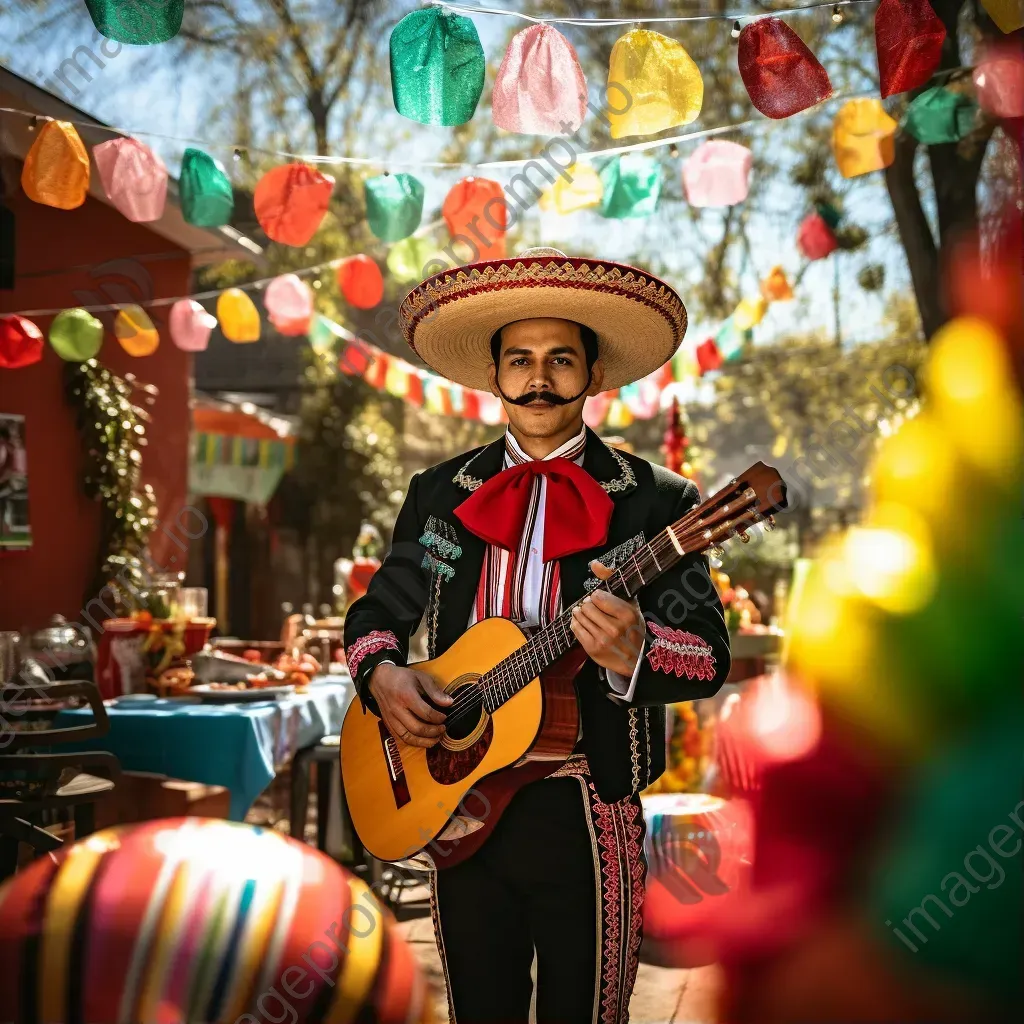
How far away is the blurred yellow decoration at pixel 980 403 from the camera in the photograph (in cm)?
51

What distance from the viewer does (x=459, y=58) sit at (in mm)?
3441

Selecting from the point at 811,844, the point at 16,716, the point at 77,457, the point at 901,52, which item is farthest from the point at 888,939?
the point at 77,457

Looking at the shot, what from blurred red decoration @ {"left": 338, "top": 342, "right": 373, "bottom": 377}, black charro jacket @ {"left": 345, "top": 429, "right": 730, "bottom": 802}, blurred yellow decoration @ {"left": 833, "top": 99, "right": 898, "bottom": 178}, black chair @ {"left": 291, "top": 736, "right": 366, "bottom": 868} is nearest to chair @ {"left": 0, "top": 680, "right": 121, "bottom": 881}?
black chair @ {"left": 291, "top": 736, "right": 366, "bottom": 868}

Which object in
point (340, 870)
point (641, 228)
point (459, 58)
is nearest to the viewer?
point (340, 870)

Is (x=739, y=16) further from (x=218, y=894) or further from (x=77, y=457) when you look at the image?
(x=77, y=457)

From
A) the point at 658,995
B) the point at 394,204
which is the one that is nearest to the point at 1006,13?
the point at 394,204

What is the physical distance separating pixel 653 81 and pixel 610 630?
233 cm

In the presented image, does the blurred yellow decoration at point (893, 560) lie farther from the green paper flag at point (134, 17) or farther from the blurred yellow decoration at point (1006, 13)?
the green paper flag at point (134, 17)

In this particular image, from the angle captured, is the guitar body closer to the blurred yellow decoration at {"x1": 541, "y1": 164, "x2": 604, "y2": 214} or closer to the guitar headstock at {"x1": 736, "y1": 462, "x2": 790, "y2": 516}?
the guitar headstock at {"x1": 736, "y1": 462, "x2": 790, "y2": 516}

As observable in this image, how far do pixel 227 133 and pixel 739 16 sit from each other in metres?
10.8

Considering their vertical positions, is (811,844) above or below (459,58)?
below

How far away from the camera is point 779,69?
11.2 ft

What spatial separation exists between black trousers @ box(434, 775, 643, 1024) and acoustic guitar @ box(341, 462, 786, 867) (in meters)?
0.06

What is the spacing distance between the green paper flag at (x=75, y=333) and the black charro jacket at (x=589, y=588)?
14.4ft
